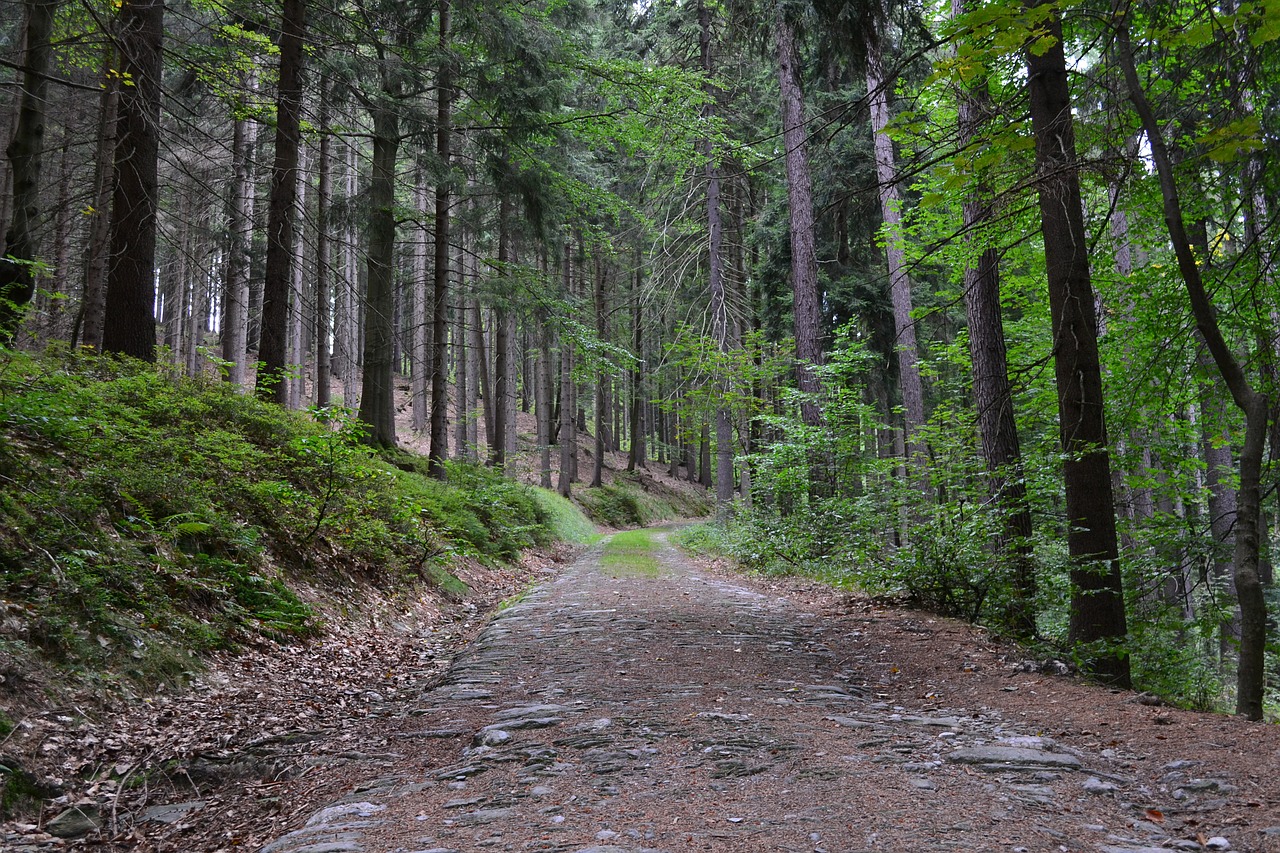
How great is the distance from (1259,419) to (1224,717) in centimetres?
170

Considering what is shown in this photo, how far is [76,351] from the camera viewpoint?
786 centimetres

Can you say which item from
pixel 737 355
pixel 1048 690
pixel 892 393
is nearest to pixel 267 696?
pixel 1048 690

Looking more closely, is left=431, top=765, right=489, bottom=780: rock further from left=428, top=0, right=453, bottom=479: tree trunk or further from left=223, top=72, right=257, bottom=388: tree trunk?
left=223, top=72, right=257, bottom=388: tree trunk

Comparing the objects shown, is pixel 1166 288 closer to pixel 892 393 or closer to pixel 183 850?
pixel 183 850

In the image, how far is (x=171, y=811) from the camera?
130 inches

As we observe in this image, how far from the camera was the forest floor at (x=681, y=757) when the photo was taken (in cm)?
267

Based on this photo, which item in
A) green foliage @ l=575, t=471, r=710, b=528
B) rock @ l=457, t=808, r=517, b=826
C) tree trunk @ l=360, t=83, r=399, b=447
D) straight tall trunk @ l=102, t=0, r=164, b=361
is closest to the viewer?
rock @ l=457, t=808, r=517, b=826

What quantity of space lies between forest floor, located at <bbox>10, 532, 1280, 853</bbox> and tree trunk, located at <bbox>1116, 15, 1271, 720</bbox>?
0.68m

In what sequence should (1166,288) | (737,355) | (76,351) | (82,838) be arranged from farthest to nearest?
(737,355)
(76,351)
(1166,288)
(82,838)

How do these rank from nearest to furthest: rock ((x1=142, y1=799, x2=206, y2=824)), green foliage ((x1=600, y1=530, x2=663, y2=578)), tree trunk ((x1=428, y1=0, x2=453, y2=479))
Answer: rock ((x1=142, y1=799, x2=206, y2=824))
green foliage ((x1=600, y1=530, x2=663, y2=578))
tree trunk ((x1=428, y1=0, x2=453, y2=479))

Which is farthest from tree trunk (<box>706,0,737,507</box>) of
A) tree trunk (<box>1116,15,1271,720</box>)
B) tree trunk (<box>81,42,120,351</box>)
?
tree trunk (<box>1116,15,1271,720</box>)

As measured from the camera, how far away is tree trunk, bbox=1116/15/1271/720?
4.16 metres

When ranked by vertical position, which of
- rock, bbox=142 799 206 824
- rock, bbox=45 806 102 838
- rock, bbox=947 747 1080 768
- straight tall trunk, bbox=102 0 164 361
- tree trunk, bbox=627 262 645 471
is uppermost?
tree trunk, bbox=627 262 645 471

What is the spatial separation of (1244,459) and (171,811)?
5.89 m
